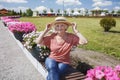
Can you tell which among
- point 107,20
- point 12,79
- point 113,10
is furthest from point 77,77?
point 113,10

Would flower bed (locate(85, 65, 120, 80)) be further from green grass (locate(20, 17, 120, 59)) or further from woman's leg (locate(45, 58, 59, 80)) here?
green grass (locate(20, 17, 120, 59))

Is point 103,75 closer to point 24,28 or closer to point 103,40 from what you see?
point 24,28

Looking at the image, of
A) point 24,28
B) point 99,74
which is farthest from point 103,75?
point 24,28

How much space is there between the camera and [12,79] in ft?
21.5

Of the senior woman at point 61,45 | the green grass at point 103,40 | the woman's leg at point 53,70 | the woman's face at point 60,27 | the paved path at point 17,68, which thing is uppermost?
the woman's face at point 60,27

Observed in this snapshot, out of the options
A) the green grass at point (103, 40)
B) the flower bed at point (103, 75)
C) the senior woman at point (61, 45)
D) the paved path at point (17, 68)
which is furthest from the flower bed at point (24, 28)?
the flower bed at point (103, 75)

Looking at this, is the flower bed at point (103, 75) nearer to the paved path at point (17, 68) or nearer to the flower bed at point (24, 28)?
the paved path at point (17, 68)

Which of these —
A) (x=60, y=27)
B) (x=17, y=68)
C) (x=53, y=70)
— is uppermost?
(x=60, y=27)

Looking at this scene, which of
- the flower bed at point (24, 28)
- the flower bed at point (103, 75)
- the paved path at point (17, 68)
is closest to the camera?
the flower bed at point (103, 75)

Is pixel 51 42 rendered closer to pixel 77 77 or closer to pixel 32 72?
pixel 77 77

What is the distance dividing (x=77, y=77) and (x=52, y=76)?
727mm

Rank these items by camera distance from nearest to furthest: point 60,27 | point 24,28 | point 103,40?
point 60,27 → point 24,28 → point 103,40

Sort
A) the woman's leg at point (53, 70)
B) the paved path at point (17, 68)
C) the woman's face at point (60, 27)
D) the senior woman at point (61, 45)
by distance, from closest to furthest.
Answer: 1. the woman's leg at point (53, 70)
2. the senior woman at point (61, 45)
3. the woman's face at point (60, 27)
4. the paved path at point (17, 68)

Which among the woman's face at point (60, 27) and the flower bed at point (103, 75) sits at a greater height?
the woman's face at point (60, 27)
